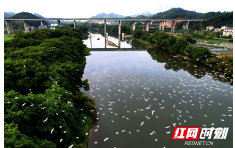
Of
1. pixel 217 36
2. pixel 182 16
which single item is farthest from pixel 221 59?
pixel 182 16

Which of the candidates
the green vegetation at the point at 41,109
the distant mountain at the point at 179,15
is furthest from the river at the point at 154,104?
the distant mountain at the point at 179,15

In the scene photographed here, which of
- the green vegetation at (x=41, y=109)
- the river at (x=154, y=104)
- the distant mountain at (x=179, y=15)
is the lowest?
the river at (x=154, y=104)

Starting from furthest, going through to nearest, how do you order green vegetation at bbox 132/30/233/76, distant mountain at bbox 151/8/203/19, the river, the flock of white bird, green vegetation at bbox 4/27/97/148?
distant mountain at bbox 151/8/203/19 → green vegetation at bbox 132/30/233/76 → the flock of white bird → the river → green vegetation at bbox 4/27/97/148

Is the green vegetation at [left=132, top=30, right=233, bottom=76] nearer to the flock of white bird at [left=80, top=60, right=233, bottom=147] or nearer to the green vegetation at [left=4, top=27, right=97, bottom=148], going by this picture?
the flock of white bird at [left=80, top=60, right=233, bottom=147]

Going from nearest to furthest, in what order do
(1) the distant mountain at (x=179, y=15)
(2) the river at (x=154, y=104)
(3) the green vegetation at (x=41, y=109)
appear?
1. (3) the green vegetation at (x=41, y=109)
2. (2) the river at (x=154, y=104)
3. (1) the distant mountain at (x=179, y=15)

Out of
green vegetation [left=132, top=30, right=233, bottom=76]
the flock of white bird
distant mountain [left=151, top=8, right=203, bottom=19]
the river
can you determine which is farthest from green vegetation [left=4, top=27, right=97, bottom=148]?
distant mountain [left=151, top=8, right=203, bottom=19]

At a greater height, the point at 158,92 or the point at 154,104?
the point at 158,92

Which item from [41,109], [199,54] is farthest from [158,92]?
[199,54]

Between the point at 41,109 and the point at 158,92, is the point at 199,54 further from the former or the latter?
the point at 41,109

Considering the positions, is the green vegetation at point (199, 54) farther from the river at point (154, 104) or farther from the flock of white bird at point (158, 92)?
the flock of white bird at point (158, 92)
